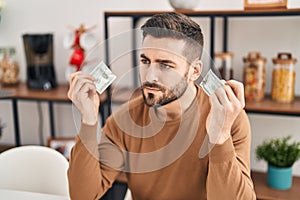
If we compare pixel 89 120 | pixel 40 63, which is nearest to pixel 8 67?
pixel 40 63

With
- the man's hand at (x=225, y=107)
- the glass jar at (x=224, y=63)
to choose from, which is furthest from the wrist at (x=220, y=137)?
the glass jar at (x=224, y=63)

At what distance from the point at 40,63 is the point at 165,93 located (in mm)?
1297

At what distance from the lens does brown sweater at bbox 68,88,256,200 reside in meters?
1.08

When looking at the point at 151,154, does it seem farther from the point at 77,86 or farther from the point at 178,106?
the point at 77,86

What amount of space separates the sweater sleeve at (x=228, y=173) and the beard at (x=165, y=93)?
0.53ft

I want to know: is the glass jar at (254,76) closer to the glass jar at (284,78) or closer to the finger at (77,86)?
the glass jar at (284,78)

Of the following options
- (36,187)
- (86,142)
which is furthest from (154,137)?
(36,187)

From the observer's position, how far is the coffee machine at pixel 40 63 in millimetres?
2041

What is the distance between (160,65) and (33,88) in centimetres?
135

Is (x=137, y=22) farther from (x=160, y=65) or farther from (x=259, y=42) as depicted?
(x=160, y=65)

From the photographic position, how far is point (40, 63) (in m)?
2.06

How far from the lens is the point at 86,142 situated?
1075 mm

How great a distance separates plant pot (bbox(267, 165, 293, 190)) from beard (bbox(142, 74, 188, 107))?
2.70 ft

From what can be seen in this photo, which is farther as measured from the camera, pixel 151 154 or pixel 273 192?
pixel 273 192
